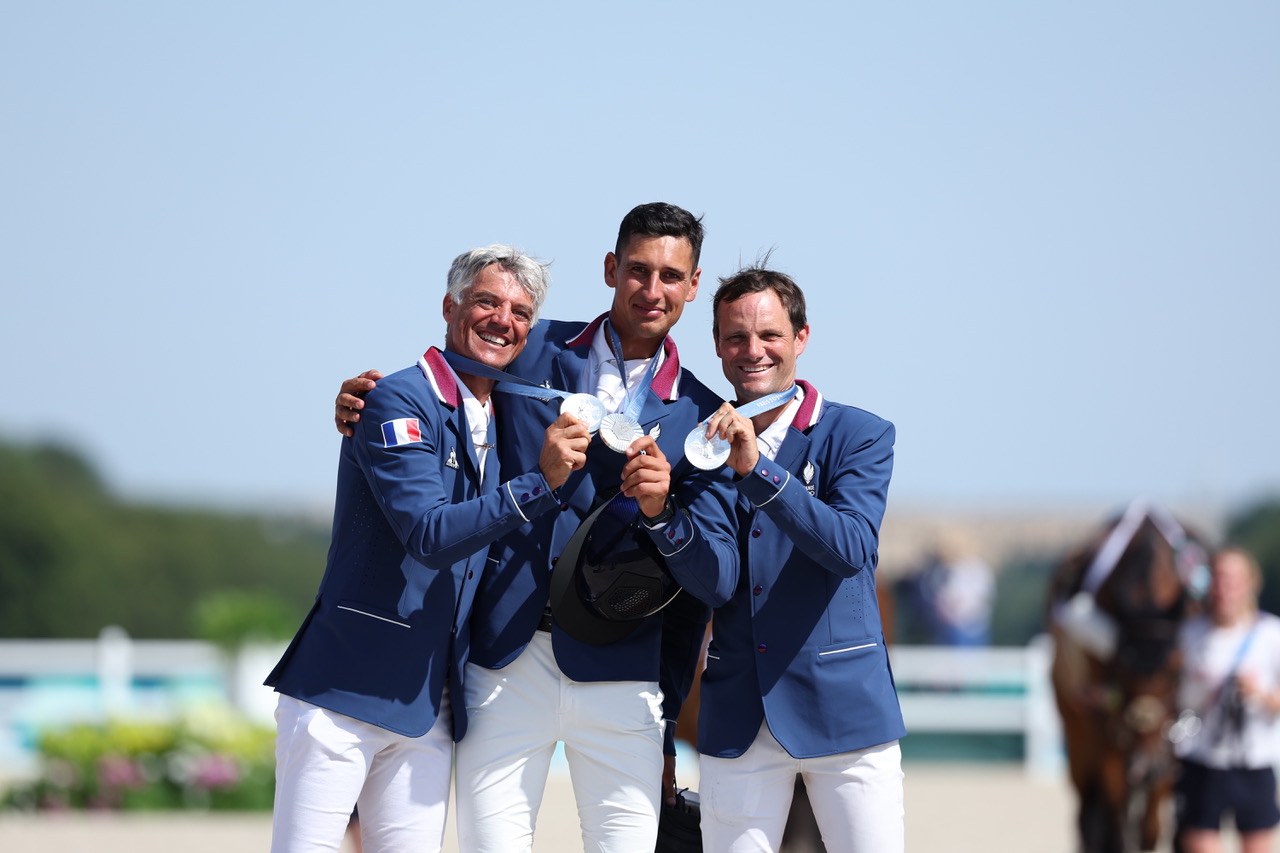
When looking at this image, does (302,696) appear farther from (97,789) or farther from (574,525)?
(97,789)

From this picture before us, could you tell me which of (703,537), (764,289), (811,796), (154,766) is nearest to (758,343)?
(764,289)

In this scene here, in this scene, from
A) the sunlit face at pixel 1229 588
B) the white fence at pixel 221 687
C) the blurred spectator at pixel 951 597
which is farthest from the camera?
the blurred spectator at pixel 951 597

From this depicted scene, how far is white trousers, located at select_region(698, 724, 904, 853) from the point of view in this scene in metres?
3.20

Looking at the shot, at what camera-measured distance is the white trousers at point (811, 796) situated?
3.20 meters

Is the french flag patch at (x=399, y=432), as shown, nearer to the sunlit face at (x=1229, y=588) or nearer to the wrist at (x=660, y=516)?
the wrist at (x=660, y=516)

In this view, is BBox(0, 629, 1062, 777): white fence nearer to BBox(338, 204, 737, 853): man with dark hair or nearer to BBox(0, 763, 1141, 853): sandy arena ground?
BBox(0, 763, 1141, 853): sandy arena ground

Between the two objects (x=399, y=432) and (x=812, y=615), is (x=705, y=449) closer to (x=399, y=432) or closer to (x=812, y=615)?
(x=812, y=615)

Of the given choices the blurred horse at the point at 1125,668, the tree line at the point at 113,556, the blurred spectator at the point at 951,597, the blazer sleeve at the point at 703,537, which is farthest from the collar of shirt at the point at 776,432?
the tree line at the point at 113,556

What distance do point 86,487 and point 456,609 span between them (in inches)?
1680

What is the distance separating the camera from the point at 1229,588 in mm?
6539

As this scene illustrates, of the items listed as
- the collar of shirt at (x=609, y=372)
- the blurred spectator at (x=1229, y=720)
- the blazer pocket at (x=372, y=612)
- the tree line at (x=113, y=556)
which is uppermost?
the collar of shirt at (x=609, y=372)

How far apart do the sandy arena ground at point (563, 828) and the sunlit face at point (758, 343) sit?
4859mm

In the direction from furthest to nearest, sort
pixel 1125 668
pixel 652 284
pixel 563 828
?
pixel 563 828 < pixel 1125 668 < pixel 652 284

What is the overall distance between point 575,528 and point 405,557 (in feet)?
1.36
